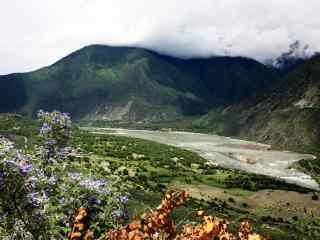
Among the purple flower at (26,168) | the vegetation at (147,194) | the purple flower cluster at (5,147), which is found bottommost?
the vegetation at (147,194)

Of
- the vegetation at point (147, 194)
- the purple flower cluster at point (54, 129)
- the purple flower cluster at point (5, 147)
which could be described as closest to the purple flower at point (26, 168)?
the purple flower cluster at point (5, 147)

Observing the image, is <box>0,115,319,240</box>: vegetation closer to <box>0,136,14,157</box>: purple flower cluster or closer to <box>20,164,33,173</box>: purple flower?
<box>20,164,33,173</box>: purple flower

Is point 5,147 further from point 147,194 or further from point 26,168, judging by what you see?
point 147,194

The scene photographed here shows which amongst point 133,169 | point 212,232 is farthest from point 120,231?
point 133,169

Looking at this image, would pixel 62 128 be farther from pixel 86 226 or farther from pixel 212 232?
pixel 212 232

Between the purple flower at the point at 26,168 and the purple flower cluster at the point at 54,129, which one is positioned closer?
the purple flower at the point at 26,168

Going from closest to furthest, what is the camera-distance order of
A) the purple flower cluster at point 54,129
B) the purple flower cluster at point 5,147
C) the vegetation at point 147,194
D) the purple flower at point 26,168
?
the purple flower cluster at point 5,147, the purple flower at point 26,168, the vegetation at point 147,194, the purple flower cluster at point 54,129

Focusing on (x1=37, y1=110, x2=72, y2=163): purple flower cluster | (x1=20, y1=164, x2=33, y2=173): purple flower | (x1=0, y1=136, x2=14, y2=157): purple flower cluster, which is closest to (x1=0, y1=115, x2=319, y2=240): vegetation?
(x1=37, y1=110, x2=72, y2=163): purple flower cluster

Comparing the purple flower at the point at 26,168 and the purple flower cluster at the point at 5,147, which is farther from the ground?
the purple flower cluster at the point at 5,147

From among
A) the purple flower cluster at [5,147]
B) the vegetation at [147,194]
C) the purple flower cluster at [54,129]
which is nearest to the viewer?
the purple flower cluster at [5,147]

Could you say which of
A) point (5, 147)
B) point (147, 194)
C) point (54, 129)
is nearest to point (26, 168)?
point (5, 147)

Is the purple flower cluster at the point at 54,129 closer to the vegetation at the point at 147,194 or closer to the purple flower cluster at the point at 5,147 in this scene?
the vegetation at the point at 147,194

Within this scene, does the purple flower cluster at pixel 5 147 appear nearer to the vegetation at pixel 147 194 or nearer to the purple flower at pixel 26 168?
the purple flower at pixel 26 168

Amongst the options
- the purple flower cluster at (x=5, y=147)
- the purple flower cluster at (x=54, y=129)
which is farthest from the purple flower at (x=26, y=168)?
the purple flower cluster at (x=54, y=129)
